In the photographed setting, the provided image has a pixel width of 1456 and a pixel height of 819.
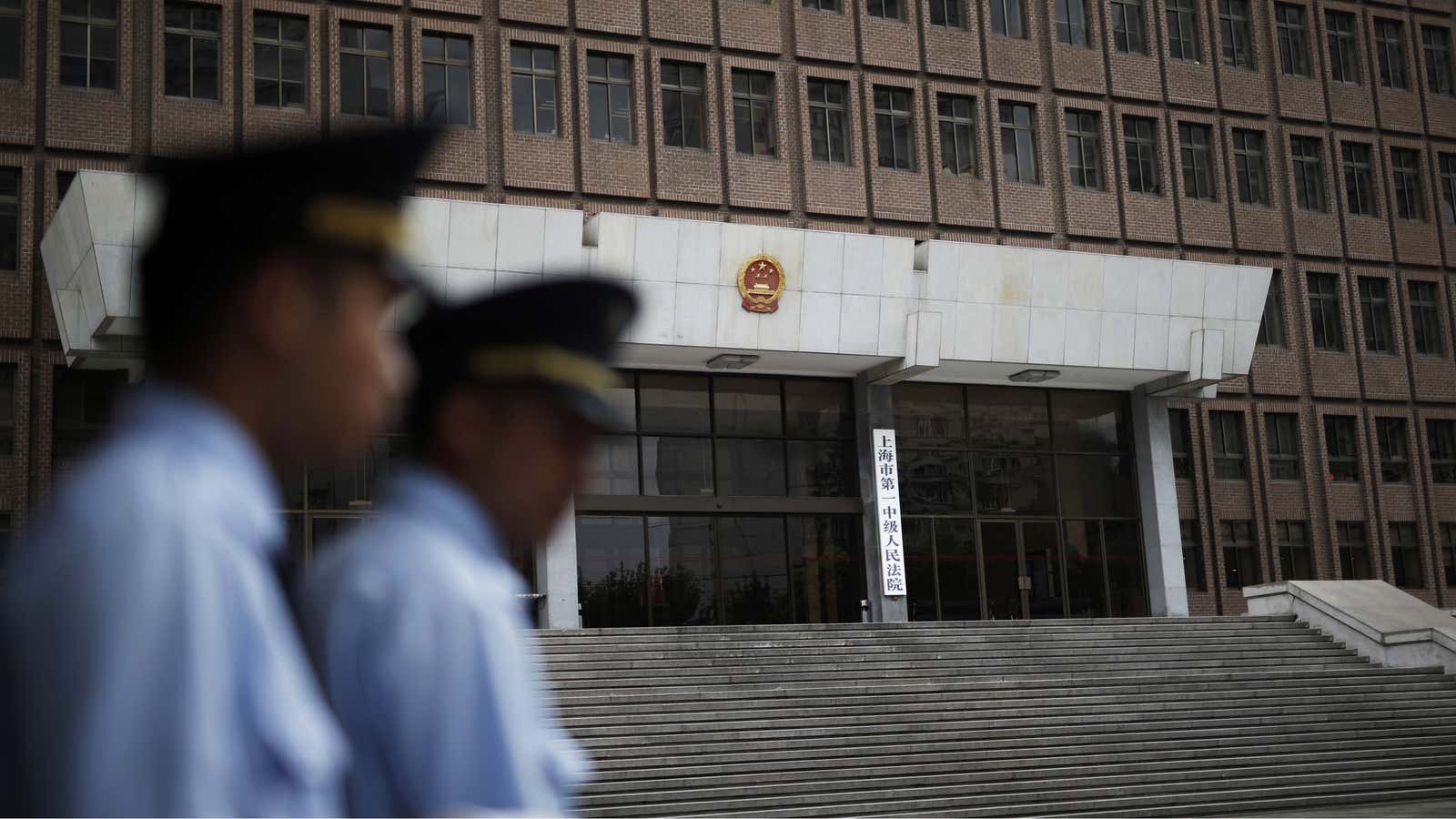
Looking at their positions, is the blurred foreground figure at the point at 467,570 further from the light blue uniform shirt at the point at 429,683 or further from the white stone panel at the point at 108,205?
the white stone panel at the point at 108,205

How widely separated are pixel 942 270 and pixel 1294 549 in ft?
39.0

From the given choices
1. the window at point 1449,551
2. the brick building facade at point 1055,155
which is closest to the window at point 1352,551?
the brick building facade at point 1055,155

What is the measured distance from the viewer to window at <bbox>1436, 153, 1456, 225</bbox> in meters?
36.7

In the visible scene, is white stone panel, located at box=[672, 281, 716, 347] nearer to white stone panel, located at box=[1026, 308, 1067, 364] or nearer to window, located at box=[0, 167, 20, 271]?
white stone panel, located at box=[1026, 308, 1067, 364]

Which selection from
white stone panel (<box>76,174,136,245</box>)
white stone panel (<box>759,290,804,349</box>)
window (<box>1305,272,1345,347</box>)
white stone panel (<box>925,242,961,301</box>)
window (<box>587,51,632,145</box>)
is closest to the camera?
white stone panel (<box>76,174,136,245</box>)

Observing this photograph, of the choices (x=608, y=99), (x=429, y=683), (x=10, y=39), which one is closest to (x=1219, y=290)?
(x=608, y=99)

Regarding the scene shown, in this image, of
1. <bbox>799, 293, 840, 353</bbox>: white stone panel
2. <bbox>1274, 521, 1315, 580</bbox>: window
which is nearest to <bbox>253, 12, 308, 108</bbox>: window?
<bbox>799, 293, 840, 353</bbox>: white stone panel

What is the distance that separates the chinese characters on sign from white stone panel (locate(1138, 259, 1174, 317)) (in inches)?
221

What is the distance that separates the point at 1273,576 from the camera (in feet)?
108

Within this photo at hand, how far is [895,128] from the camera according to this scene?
3036cm

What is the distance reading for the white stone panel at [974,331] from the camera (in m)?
28.0

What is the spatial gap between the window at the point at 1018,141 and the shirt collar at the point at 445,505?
30.3 m

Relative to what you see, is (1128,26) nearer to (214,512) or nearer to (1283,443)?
(1283,443)

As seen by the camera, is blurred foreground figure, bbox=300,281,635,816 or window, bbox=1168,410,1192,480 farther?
window, bbox=1168,410,1192,480
